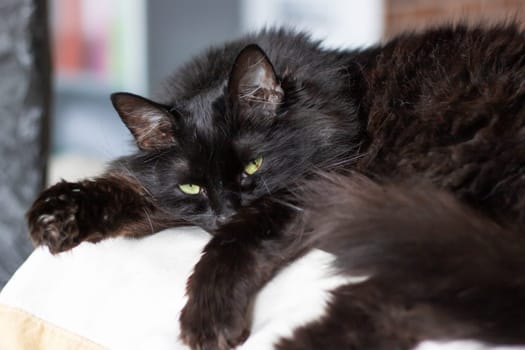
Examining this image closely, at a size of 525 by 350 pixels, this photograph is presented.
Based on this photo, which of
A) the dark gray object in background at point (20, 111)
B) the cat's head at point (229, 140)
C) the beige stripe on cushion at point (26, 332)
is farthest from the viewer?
the dark gray object in background at point (20, 111)

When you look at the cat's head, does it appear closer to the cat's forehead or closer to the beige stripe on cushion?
the cat's forehead

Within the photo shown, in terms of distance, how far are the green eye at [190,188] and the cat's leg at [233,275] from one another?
7.7 inches

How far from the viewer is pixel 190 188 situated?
1.41 m

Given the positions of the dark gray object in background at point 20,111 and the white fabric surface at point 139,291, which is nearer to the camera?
the white fabric surface at point 139,291

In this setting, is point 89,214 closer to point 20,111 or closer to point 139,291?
point 139,291

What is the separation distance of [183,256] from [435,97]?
2.05 feet

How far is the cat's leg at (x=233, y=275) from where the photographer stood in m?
1.08

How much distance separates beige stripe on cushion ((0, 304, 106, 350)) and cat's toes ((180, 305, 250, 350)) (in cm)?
29

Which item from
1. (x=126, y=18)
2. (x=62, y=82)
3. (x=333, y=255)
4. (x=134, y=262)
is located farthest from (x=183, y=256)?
(x=62, y=82)

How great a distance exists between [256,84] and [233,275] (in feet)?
1.54

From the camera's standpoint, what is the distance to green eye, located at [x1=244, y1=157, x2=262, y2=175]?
137cm

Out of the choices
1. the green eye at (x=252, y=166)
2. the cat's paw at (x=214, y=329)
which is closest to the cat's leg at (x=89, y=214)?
the green eye at (x=252, y=166)

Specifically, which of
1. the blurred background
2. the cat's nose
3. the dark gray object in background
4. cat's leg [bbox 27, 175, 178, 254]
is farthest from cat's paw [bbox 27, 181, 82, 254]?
the blurred background

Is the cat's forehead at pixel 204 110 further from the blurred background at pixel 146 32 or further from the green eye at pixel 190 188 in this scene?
the blurred background at pixel 146 32
